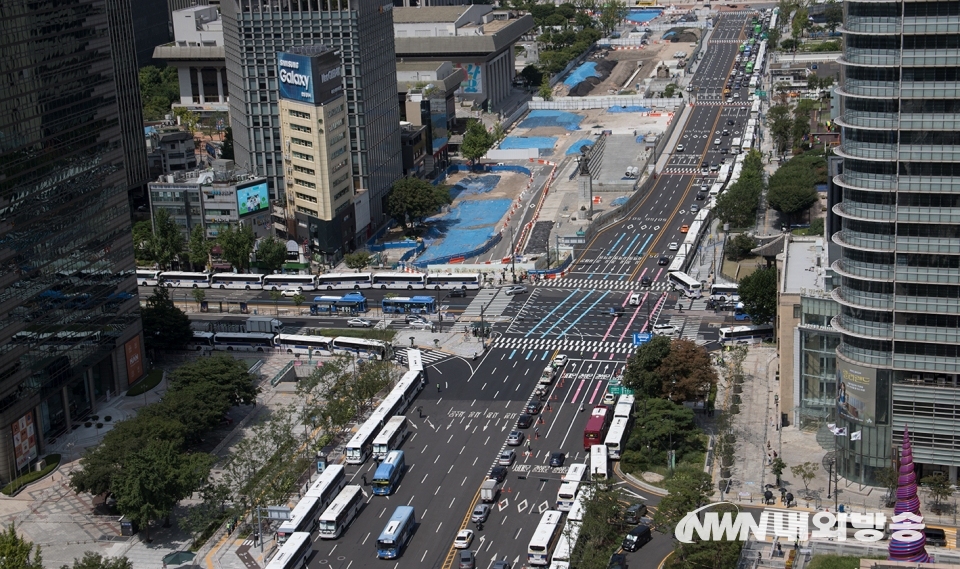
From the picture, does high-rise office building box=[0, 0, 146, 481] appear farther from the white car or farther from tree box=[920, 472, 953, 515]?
tree box=[920, 472, 953, 515]

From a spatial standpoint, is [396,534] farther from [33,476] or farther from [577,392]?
[33,476]

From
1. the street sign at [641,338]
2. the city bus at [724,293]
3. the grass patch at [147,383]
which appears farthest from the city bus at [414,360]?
the city bus at [724,293]

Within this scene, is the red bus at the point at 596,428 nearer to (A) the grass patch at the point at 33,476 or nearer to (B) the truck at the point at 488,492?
(B) the truck at the point at 488,492

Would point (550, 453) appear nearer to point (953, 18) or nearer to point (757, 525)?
point (757, 525)

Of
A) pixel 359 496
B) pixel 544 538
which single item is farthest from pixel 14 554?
pixel 544 538

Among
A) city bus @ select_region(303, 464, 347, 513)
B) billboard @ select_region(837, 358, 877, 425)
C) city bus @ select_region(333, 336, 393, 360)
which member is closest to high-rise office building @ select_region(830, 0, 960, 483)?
billboard @ select_region(837, 358, 877, 425)
